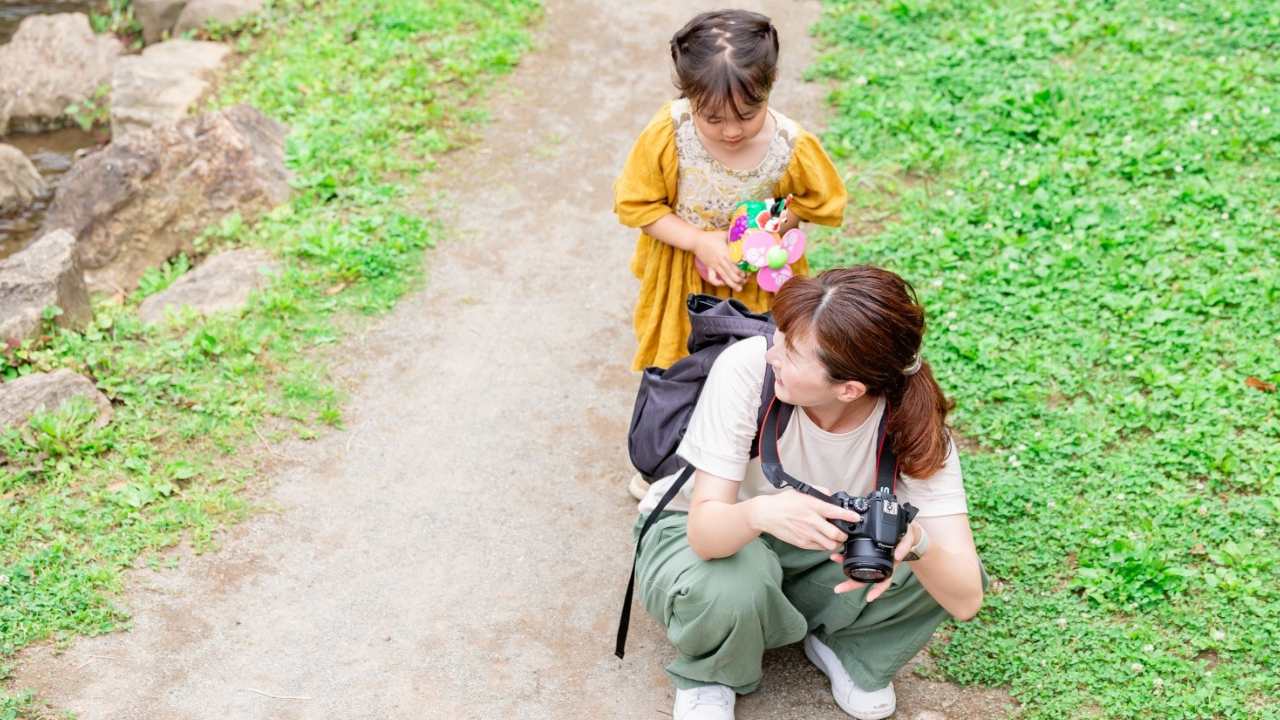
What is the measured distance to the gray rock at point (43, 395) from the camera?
4.15 metres

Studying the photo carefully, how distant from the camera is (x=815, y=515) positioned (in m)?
2.66

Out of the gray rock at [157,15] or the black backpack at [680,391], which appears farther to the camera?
the gray rock at [157,15]

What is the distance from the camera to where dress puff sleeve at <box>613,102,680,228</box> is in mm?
3525

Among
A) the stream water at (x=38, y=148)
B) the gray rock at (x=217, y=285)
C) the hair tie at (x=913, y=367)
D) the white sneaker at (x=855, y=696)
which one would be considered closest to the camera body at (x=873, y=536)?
the hair tie at (x=913, y=367)

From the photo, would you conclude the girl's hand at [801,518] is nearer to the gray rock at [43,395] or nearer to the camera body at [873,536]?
the camera body at [873,536]

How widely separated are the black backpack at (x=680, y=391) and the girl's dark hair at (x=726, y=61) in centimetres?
53

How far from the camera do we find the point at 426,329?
4840 mm

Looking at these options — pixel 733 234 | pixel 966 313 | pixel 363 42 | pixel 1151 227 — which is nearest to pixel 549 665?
pixel 733 234

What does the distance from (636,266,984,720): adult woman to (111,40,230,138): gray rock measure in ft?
14.9

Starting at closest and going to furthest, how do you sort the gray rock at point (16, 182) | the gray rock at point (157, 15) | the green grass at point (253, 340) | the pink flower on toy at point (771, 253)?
1. the pink flower on toy at point (771, 253)
2. the green grass at point (253, 340)
3. the gray rock at point (16, 182)
4. the gray rock at point (157, 15)

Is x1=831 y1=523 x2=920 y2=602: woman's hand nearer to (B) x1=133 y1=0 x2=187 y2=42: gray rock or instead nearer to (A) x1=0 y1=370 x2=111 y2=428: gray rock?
(A) x1=0 y1=370 x2=111 y2=428: gray rock

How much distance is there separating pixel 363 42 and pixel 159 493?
3439 millimetres

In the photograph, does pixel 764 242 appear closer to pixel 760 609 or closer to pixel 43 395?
pixel 760 609

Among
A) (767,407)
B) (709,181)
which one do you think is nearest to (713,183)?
(709,181)
